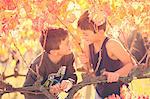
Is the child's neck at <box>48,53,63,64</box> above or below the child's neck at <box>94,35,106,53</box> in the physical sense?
below

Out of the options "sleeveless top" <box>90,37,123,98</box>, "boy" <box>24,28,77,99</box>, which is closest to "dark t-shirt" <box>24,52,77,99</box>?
"boy" <box>24,28,77,99</box>

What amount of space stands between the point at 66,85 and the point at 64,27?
0.33 metres

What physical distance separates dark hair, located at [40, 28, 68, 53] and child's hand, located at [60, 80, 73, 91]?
0.20 m

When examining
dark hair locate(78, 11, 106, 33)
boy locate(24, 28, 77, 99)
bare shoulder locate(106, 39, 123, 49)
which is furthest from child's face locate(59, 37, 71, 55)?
bare shoulder locate(106, 39, 123, 49)

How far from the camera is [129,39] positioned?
2.76 meters

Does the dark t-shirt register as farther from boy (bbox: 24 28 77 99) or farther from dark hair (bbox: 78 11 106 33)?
dark hair (bbox: 78 11 106 33)

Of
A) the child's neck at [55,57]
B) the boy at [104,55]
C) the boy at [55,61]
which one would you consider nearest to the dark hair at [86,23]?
the boy at [104,55]

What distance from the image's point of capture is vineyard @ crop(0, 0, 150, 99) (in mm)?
2744

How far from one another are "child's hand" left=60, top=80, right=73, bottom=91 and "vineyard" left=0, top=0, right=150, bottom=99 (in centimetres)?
4

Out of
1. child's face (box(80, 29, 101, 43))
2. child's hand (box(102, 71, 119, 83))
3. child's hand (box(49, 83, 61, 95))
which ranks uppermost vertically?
child's face (box(80, 29, 101, 43))

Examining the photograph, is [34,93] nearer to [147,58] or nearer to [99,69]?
[99,69]

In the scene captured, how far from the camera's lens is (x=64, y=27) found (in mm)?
2777

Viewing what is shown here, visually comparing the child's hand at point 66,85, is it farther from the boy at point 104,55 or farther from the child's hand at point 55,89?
the boy at point 104,55

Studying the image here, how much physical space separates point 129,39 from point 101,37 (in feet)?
0.53
